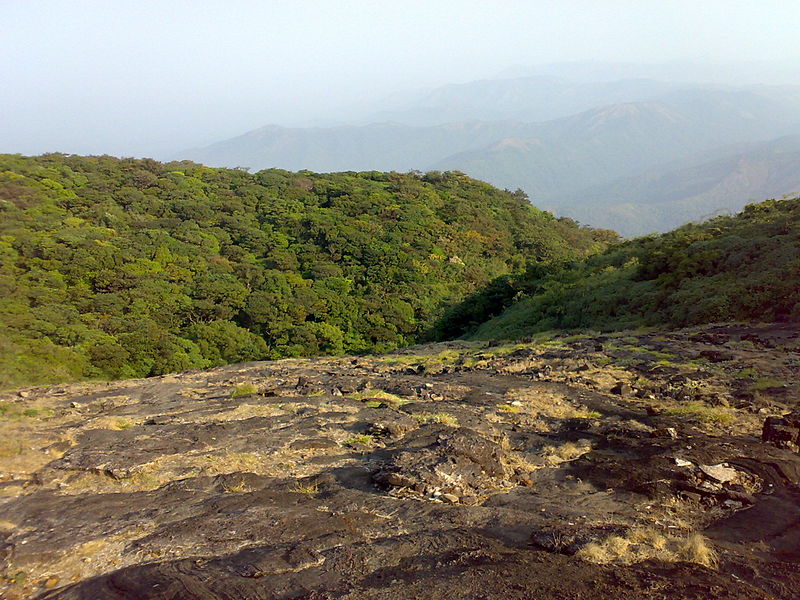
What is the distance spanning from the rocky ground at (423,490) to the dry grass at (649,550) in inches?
1.1

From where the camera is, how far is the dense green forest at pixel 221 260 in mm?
30203

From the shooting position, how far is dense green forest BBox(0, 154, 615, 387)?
30.2 m

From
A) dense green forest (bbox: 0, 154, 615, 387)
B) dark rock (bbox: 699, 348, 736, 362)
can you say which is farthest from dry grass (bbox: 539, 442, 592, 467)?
dense green forest (bbox: 0, 154, 615, 387)

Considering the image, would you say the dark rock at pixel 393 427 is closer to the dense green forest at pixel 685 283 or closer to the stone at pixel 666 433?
the stone at pixel 666 433

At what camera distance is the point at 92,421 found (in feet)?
37.7

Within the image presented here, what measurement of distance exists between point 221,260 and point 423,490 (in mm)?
38769

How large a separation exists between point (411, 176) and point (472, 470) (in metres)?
62.0

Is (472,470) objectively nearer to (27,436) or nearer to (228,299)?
(27,436)

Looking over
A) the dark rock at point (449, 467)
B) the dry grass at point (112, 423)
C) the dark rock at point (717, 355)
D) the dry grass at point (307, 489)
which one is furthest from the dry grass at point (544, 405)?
the dry grass at point (112, 423)

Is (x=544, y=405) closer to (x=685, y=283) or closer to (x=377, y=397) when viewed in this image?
(x=377, y=397)

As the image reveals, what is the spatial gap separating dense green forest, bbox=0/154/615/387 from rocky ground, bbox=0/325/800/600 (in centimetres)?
1818

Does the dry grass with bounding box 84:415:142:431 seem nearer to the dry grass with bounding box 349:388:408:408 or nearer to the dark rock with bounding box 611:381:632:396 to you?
the dry grass with bounding box 349:388:408:408

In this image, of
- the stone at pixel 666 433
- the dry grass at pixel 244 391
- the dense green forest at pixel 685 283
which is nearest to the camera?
the stone at pixel 666 433

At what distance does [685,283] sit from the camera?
849 inches
